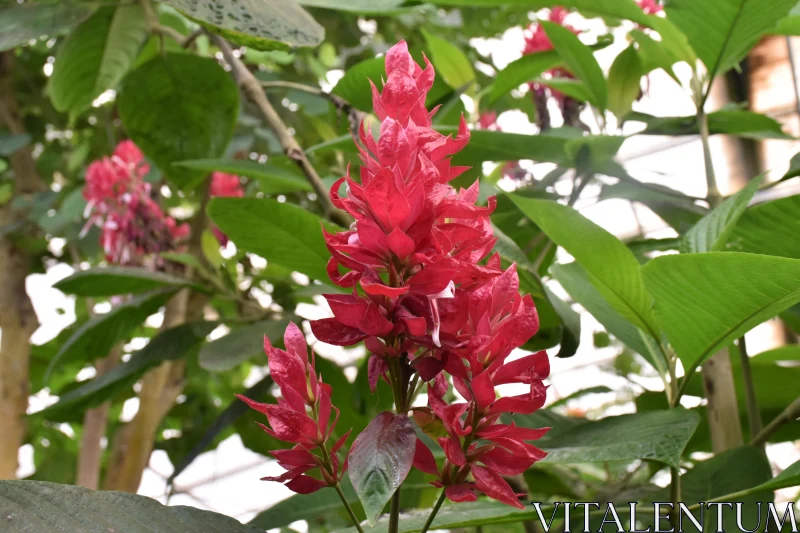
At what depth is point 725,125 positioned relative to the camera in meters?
0.71

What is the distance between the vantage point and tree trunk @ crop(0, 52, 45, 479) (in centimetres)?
114

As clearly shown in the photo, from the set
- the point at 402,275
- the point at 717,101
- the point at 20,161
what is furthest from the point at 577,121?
the point at 717,101

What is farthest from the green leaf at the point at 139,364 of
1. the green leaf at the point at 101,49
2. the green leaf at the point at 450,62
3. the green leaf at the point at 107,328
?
the green leaf at the point at 450,62

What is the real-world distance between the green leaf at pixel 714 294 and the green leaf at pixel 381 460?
0.16 meters

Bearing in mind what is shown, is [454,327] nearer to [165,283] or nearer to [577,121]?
[165,283]

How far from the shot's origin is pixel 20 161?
4.67 feet

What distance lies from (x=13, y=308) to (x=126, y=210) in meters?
0.29

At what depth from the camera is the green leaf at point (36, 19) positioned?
0.66 m

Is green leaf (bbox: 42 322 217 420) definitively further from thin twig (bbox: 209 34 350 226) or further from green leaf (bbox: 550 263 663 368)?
green leaf (bbox: 550 263 663 368)

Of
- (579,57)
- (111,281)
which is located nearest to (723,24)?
(579,57)

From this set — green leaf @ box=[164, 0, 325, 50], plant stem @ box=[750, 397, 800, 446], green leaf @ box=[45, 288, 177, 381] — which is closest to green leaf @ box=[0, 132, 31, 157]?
green leaf @ box=[45, 288, 177, 381]

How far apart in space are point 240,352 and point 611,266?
14.1 inches

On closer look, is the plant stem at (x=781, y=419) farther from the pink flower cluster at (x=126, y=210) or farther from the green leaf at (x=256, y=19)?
the pink flower cluster at (x=126, y=210)

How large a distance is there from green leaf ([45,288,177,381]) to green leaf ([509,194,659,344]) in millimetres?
470
